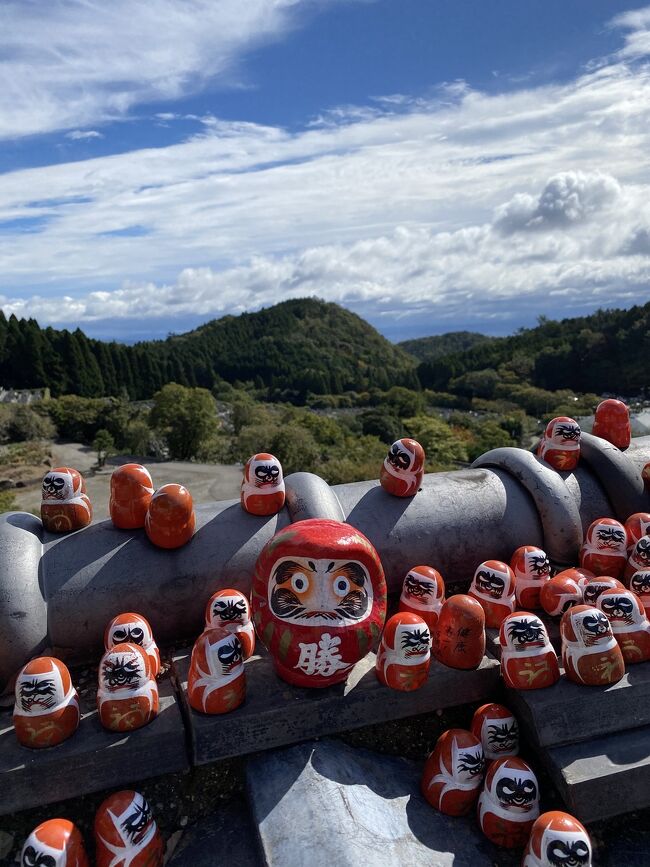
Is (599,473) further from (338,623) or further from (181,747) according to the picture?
(181,747)

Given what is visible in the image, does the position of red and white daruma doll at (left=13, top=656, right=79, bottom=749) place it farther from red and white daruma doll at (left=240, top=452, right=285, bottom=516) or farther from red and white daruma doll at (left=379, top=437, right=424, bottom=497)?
red and white daruma doll at (left=379, top=437, right=424, bottom=497)

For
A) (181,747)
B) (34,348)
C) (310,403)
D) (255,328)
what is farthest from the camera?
(255,328)

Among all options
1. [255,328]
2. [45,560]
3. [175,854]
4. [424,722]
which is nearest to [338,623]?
[424,722]

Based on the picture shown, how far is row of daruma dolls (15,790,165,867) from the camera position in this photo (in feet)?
11.8

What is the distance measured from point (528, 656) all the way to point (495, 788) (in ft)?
2.97

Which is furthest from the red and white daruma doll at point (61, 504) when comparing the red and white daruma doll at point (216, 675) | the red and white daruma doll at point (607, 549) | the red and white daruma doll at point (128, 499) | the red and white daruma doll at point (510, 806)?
the red and white daruma doll at point (607, 549)

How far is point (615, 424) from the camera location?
23.5 ft

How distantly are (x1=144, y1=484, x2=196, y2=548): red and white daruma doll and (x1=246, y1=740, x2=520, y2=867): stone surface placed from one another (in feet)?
6.04

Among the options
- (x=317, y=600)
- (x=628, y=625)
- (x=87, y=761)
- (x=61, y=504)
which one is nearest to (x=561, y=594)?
(x=628, y=625)

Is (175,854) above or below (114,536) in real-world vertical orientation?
below

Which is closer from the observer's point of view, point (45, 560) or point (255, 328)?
point (45, 560)

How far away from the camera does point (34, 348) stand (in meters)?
56.9

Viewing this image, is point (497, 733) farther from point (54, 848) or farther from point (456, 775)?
point (54, 848)

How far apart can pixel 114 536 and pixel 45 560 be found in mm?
559
